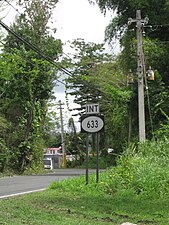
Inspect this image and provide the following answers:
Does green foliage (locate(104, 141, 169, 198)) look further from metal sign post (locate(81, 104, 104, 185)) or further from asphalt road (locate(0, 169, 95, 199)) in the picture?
asphalt road (locate(0, 169, 95, 199))

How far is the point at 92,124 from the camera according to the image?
1578 cm

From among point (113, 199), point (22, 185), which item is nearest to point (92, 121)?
point (113, 199)

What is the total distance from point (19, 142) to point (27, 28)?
26.2 feet

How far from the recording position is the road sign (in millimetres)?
15664

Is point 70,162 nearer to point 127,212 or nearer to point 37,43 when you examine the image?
point 37,43

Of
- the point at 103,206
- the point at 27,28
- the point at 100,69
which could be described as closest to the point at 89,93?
the point at 100,69

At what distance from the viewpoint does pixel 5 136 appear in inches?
1313

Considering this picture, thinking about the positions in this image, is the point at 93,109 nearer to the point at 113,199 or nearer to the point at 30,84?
the point at 113,199

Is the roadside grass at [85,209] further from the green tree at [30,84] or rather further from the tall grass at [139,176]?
the green tree at [30,84]

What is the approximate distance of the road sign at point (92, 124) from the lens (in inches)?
617

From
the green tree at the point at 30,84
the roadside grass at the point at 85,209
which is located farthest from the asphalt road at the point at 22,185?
the green tree at the point at 30,84

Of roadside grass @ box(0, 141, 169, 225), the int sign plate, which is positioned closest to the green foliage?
roadside grass @ box(0, 141, 169, 225)

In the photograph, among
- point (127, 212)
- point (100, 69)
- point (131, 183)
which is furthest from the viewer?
point (100, 69)

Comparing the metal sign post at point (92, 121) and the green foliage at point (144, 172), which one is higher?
the metal sign post at point (92, 121)
